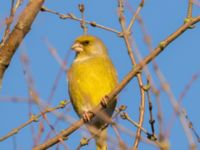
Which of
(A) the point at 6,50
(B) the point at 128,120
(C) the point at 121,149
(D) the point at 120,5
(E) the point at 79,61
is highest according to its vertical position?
(E) the point at 79,61

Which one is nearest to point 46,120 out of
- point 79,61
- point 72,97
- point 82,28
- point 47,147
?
point 47,147

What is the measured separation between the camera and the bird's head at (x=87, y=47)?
21.7 ft

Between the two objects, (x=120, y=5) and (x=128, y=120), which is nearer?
(x=128, y=120)

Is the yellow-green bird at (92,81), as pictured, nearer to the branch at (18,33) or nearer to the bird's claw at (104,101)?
the bird's claw at (104,101)

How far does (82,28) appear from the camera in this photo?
505 centimetres

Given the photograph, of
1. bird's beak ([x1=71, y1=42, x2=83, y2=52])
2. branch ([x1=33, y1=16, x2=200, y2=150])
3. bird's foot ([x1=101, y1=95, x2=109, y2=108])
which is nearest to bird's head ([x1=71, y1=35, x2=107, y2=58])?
bird's beak ([x1=71, y1=42, x2=83, y2=52])

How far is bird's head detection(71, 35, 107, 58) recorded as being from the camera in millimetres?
6602

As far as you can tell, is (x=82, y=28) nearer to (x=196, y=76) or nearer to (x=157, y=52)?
(x=157, y=52)

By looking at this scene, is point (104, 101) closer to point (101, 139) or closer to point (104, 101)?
point (104, 101)

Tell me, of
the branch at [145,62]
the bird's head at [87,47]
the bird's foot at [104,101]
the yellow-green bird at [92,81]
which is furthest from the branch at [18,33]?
the bird's head at [87,47]

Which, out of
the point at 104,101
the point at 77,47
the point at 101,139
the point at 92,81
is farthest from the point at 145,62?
the point at 77,47

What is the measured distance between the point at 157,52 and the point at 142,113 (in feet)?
2.24

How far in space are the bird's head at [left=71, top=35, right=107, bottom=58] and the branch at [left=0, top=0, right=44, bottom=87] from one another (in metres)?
2.95

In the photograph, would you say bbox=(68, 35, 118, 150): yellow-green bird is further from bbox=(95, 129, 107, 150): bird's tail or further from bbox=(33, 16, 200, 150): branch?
bbox=(33, 16, 200, 150): branch
